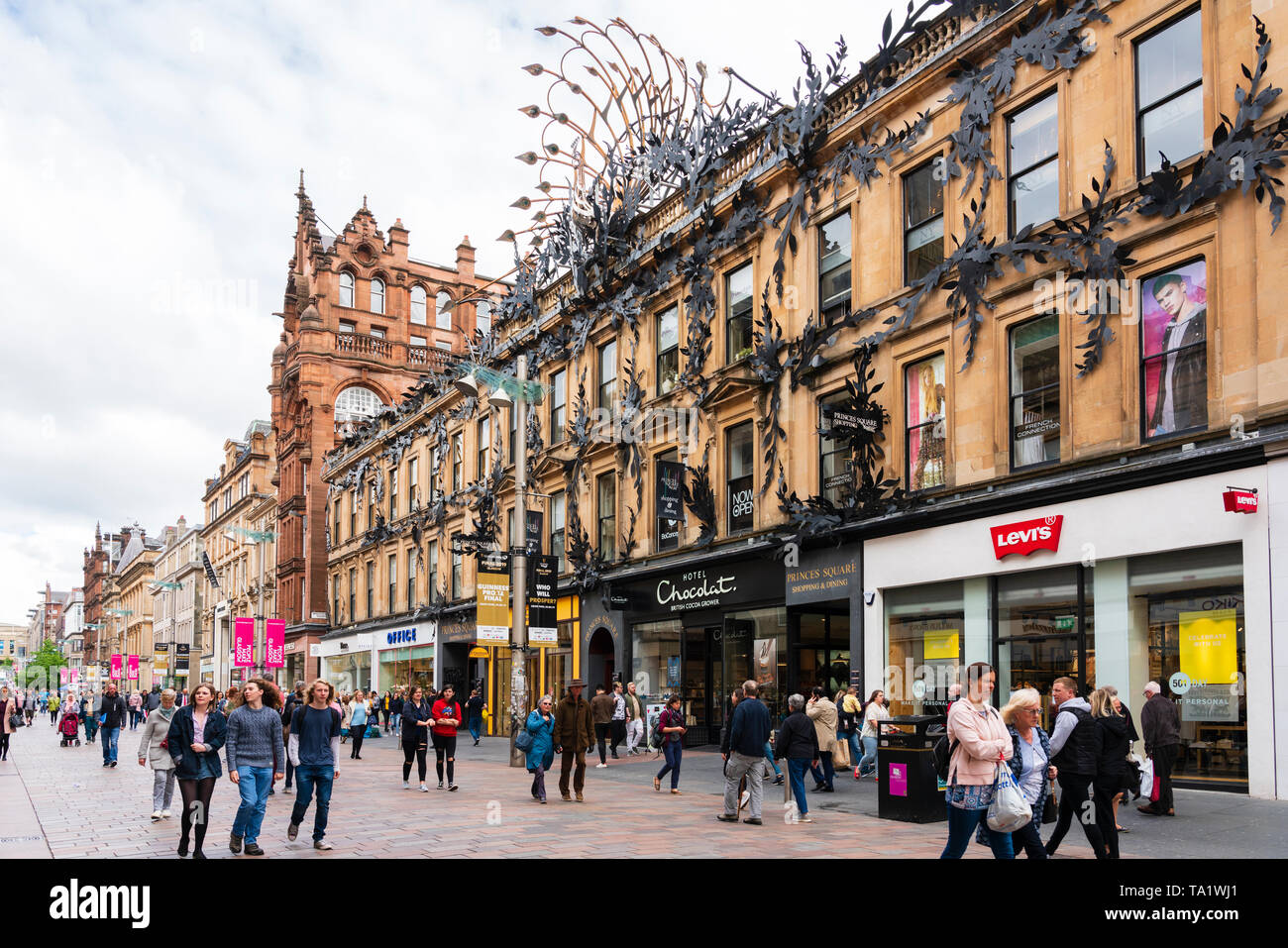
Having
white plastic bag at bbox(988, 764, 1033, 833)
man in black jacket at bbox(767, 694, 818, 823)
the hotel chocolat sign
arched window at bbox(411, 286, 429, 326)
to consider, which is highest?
arched window at bbox(411, 286, 429, 326)

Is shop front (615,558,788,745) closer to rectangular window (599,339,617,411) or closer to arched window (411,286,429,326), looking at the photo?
rectangular window (599,339,617,411)

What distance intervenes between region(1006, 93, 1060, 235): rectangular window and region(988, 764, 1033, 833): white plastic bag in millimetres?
12171

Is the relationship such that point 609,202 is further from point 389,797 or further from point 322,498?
point 322,498

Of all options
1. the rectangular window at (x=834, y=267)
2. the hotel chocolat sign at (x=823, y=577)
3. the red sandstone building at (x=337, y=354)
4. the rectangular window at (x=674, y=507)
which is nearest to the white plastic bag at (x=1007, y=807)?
the hotel chocolat sign at (x=823, y=577)

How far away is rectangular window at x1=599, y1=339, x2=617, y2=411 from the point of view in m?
31.6

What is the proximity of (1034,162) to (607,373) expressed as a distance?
15736 mm

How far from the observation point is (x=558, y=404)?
34.8 meters

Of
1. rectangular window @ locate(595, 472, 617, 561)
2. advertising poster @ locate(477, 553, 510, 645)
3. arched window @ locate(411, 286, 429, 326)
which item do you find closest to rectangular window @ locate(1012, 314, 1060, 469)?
advertising poster @ locate(477, 553, 510, 645)

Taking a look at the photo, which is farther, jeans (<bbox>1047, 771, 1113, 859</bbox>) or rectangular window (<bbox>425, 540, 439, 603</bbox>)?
rectangular window (<bbox>425, 540, 439, 603</bbox>)

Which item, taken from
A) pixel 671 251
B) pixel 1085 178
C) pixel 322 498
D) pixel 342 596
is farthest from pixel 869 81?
pixel 322 498

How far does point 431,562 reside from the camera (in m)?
44.3

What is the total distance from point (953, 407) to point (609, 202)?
14.6 meters

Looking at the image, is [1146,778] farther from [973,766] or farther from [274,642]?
[274,642]

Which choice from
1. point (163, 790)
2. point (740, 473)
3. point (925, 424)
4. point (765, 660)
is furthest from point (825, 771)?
point (163, 790)
